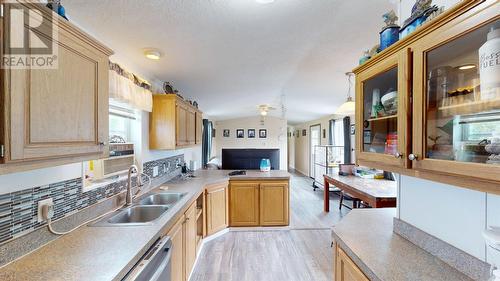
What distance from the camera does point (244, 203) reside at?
3.63 meters

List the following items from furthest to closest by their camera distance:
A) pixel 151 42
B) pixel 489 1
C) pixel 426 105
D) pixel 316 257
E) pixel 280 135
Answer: pixel 280 135, pixel 316 257, pixel 151 42, pixel 426 105, pixel 489 1

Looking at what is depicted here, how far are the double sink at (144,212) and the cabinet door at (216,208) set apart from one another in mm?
790

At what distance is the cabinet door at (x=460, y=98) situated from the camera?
0.74 metres

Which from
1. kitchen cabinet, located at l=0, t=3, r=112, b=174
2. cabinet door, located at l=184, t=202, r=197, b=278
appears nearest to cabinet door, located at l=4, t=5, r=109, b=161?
kitchen cabinet, located at l=0, t=3, r=112, b=174

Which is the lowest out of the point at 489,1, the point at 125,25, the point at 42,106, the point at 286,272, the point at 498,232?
the point at 286,272

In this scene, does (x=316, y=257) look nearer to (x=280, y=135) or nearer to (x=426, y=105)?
(x=426, y=105)

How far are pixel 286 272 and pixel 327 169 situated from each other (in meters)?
3.97

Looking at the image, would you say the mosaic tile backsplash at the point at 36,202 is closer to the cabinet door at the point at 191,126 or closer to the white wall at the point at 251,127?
the cabinet door at the point at 191,126

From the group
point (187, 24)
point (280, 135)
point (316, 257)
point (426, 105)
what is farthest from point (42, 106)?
point (280, 135)

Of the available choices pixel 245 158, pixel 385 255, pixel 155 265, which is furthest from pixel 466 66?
pixel 245 158

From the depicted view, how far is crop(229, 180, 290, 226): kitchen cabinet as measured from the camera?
3609mm

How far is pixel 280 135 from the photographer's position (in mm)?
9195

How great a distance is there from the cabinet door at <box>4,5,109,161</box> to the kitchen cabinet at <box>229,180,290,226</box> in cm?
251

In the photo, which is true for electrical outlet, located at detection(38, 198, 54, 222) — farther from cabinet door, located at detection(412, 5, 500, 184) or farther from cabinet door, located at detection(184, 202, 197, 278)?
cabinet door, located at detection(412, 5, 500, 184)
